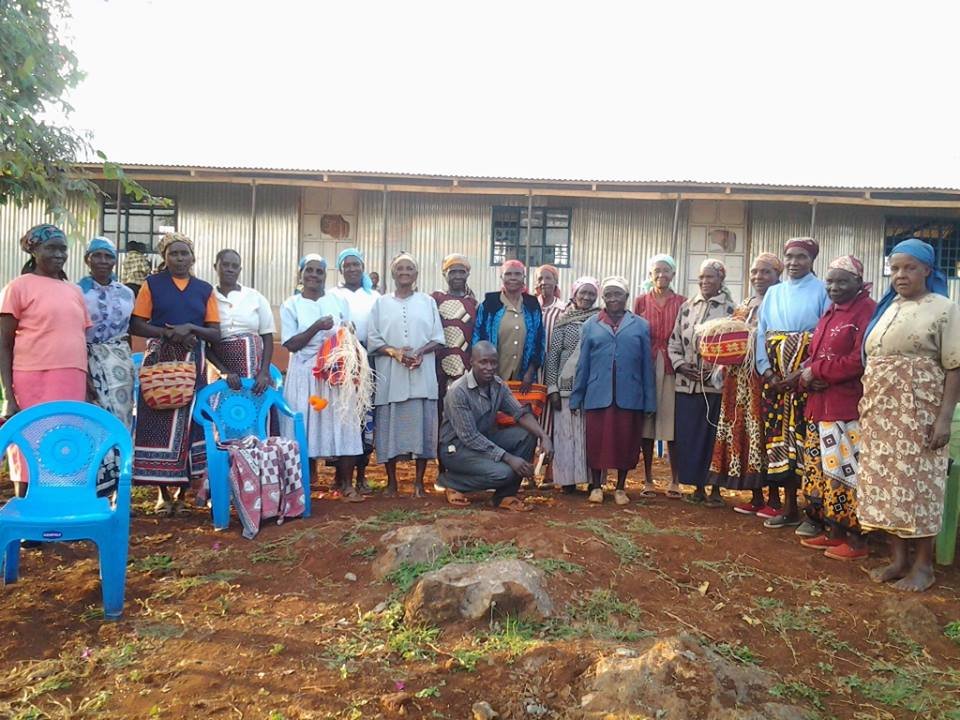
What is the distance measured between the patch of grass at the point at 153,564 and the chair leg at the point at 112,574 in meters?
0.65

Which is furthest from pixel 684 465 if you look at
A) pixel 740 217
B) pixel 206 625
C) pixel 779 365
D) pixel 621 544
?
pixel 740 217

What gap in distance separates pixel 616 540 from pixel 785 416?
1624 mm

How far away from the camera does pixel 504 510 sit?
552 cm

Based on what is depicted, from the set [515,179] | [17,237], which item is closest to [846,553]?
[515,179]

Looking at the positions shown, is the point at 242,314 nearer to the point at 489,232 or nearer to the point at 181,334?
the point at 181,334

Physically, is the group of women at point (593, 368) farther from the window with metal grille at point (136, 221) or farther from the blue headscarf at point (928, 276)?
the window with metal grille at point (136, 221)

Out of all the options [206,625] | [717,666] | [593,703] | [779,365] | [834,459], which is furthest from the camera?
[779,365]

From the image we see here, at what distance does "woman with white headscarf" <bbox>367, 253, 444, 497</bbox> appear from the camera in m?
5.89

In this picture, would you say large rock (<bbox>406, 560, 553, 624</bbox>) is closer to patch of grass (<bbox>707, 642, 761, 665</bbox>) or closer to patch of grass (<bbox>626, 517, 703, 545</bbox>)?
patch of grass (<bbox>707, 642, 761, 665</bbox>)

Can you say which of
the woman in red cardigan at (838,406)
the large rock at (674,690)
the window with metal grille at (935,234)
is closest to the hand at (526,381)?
the woman in red cardigan at (838,406)

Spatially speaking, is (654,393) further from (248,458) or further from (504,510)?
(248,458)

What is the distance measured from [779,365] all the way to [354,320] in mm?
3229

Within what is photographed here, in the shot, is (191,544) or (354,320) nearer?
(191,544)

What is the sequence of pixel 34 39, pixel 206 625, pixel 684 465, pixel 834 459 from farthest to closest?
pixel 684 465, pixel 834 459, pixel 34 39, pixel 206 625
